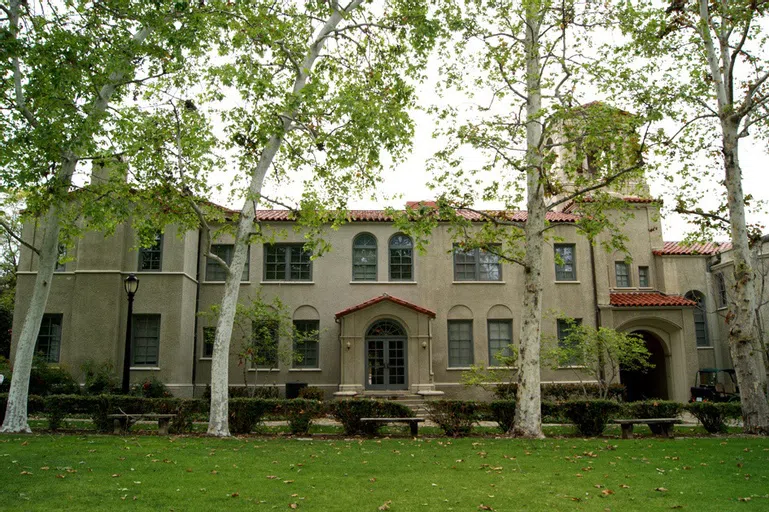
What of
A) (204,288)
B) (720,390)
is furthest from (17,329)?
(720,390)

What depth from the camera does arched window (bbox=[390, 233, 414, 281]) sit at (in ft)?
82.7

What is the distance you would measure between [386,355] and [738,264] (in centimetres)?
1281

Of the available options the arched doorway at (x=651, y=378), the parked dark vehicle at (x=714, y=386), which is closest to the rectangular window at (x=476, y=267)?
the arched doorway at (x=651, y=378)

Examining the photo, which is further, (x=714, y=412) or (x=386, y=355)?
(x=386, y=355)

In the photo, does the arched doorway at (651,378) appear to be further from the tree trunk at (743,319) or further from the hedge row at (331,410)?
the hedge row at (331,410)

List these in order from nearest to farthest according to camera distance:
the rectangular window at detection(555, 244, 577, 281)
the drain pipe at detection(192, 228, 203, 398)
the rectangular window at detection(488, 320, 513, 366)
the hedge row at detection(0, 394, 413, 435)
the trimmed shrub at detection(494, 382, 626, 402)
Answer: the hedge row at detection(0, 394, 413, 435)
the trimmed shrub at detection(494, 382, 626, 402)
the drain pipe at detection(192, 228, 203, 398)
the rectangular window at detection(488, 320, 513, 366)
the rectangular window at detection(555, 244, 577, 281)

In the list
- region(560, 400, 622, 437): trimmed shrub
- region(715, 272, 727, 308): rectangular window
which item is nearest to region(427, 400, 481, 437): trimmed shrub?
region(560, 400, 622, 437): trimmed shrub

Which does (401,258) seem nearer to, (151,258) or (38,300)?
(151,258)

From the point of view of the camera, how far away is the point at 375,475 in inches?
355

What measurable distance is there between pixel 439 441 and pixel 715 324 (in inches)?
782

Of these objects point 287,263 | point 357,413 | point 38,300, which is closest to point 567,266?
point 287,263

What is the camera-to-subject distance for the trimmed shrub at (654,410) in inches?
603

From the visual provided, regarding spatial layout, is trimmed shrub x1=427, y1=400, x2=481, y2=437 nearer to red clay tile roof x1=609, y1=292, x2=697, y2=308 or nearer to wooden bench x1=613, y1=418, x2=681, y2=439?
wooden bench x1=613, y1=418, x2=681, y2=439

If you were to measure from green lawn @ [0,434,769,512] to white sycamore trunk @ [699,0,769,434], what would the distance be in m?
2.28
